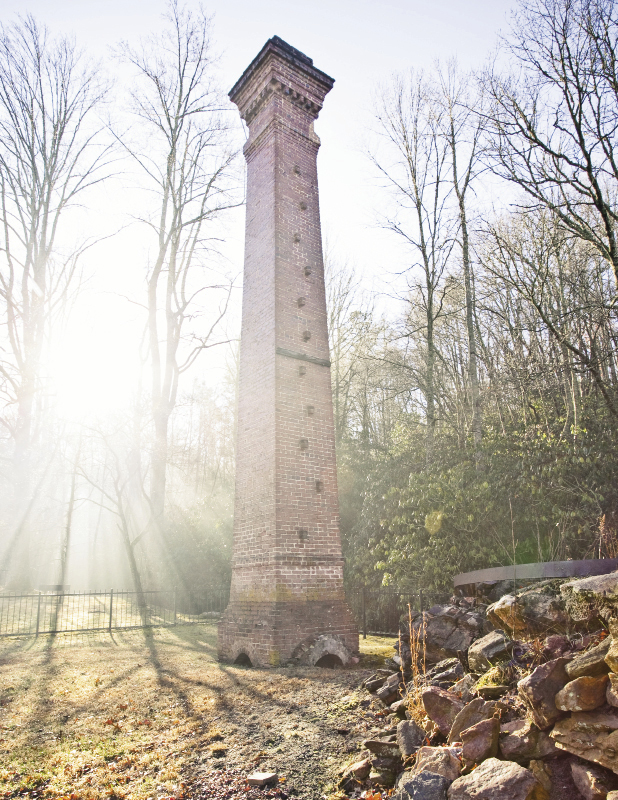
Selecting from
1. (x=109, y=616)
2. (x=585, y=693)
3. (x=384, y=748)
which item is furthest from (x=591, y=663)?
(x=109, y=616)

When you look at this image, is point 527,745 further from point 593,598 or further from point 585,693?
point 593,598

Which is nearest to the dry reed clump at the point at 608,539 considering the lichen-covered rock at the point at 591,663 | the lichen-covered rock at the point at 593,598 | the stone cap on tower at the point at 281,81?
the lichen-covered rock at the point at 593,598

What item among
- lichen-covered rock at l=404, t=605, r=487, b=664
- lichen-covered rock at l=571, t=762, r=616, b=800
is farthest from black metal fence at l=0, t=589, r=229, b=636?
lichen-covered rock at l=571, t=762, r=616, b=800

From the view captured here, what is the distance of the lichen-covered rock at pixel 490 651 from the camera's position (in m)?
4.32

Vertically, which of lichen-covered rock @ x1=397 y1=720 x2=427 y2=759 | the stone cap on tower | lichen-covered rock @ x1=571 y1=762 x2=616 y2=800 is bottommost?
lichen-covered rock @ x1=397 y1=720 x2=427 y2=759

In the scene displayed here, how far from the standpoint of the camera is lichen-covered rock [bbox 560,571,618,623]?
3387mm

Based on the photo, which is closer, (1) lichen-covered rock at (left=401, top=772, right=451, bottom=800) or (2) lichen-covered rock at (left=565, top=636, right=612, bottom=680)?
(1) lichen-covered rock at (left=401, top=772, right=451, bottom=800)

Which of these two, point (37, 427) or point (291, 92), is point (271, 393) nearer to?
point (291, 92)

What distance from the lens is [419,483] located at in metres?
11.6

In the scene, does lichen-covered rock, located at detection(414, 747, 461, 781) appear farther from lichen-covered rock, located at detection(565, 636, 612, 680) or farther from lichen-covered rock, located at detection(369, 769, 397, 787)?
lichen-covered rock, located at detection(565, 636, 612, 680)

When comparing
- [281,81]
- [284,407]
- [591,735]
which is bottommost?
[591,735]

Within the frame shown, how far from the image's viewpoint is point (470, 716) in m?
3.44

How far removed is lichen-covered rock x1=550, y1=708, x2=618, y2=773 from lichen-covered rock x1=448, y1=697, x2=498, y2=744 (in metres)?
0.47

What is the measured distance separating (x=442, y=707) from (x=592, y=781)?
118 cm
